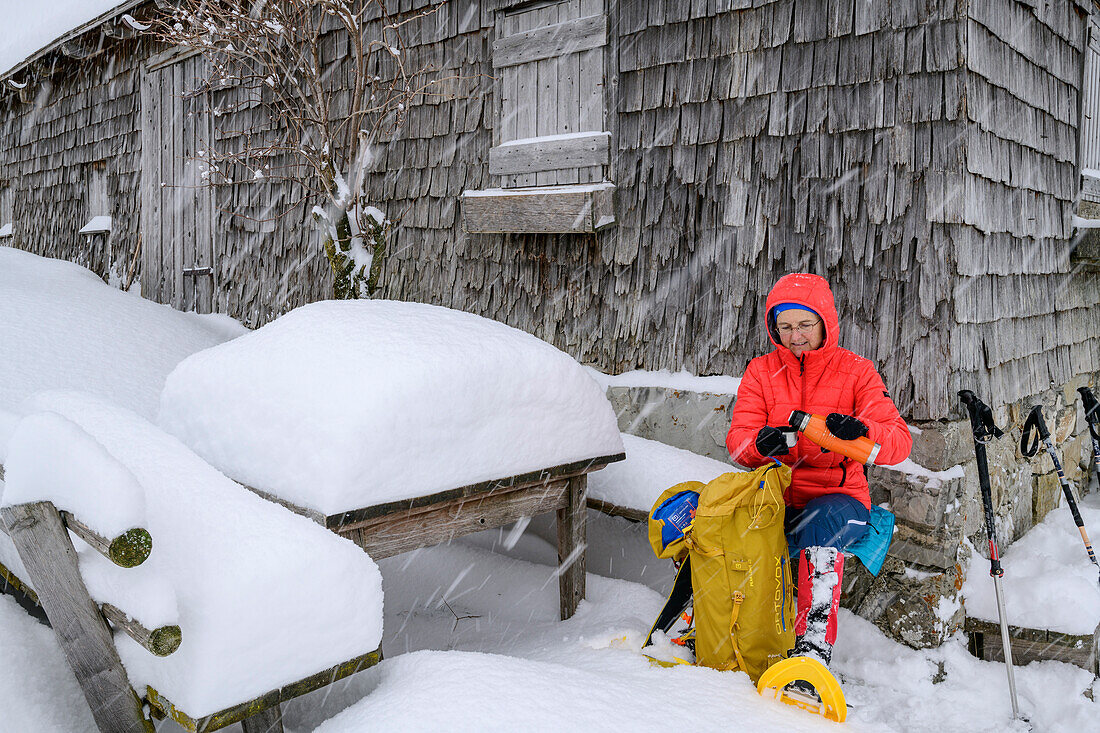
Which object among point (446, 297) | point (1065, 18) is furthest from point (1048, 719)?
point (446, 297)

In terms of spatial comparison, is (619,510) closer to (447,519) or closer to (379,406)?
(447,519)

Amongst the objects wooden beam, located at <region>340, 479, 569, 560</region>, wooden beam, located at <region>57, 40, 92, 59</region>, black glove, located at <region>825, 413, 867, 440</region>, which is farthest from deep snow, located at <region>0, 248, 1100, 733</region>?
wooden beam, located at <region>57, 40, 92, 59</region>

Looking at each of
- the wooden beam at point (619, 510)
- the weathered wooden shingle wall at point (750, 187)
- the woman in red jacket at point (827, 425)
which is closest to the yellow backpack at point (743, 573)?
the woman in red jacket at point (827, 425)

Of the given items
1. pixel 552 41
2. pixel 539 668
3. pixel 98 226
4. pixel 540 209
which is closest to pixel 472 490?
pixel 539 668

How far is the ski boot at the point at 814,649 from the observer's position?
8.75ft

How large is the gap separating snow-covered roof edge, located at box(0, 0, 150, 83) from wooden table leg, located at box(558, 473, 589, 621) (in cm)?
761

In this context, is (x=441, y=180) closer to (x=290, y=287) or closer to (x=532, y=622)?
(x=290, y=287)

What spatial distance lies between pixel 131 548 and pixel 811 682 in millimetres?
2106

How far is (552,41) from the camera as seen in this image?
534 cm

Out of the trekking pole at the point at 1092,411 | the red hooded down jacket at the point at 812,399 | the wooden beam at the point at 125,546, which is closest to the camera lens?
the wooden beam at the point at 125,546

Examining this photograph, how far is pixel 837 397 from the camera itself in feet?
10.5

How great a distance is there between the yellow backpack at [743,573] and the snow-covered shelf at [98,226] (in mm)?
9582

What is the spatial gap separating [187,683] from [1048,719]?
129 inches

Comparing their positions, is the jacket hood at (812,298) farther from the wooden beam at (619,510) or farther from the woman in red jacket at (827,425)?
the wooden beam at (619,510)
